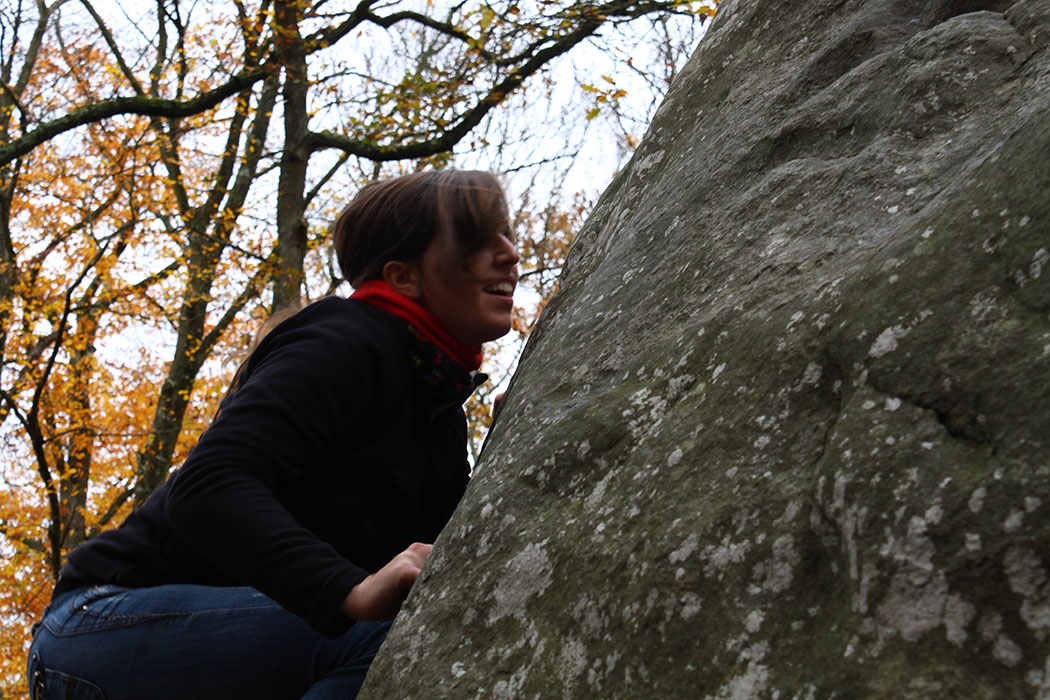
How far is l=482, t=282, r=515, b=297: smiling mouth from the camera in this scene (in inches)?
111

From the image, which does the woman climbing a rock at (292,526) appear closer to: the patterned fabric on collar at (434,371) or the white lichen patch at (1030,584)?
the patterned fabric on collar at (434,371)

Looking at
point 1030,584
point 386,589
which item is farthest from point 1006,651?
point 386,589

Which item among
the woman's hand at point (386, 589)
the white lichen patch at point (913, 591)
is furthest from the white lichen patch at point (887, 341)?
the woman's hand at point (386, 589)

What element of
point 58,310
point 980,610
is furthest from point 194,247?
point 980,610

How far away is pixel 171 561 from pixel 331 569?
22.4 inches

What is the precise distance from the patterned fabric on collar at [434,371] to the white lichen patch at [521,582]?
704mm

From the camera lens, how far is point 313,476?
2.29 metres

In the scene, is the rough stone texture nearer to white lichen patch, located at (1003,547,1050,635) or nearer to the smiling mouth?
white lichen patch, located at (1003,547,1050,635)

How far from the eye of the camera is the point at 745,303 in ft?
6.92

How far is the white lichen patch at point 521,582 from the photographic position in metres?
1.86

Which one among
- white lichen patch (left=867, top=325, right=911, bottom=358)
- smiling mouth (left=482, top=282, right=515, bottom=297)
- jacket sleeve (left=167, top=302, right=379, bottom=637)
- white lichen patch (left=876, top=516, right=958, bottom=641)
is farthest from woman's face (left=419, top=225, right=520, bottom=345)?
white lichen patch (left=876, top=516, right=958, bottom=641)

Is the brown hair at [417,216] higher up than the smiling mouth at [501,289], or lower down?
higher up

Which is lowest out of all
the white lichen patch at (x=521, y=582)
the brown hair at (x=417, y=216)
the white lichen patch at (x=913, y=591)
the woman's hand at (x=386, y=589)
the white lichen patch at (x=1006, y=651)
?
the white lichen patch at (x=1006, y=651)

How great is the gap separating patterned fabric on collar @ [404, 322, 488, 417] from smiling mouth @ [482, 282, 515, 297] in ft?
1.04
